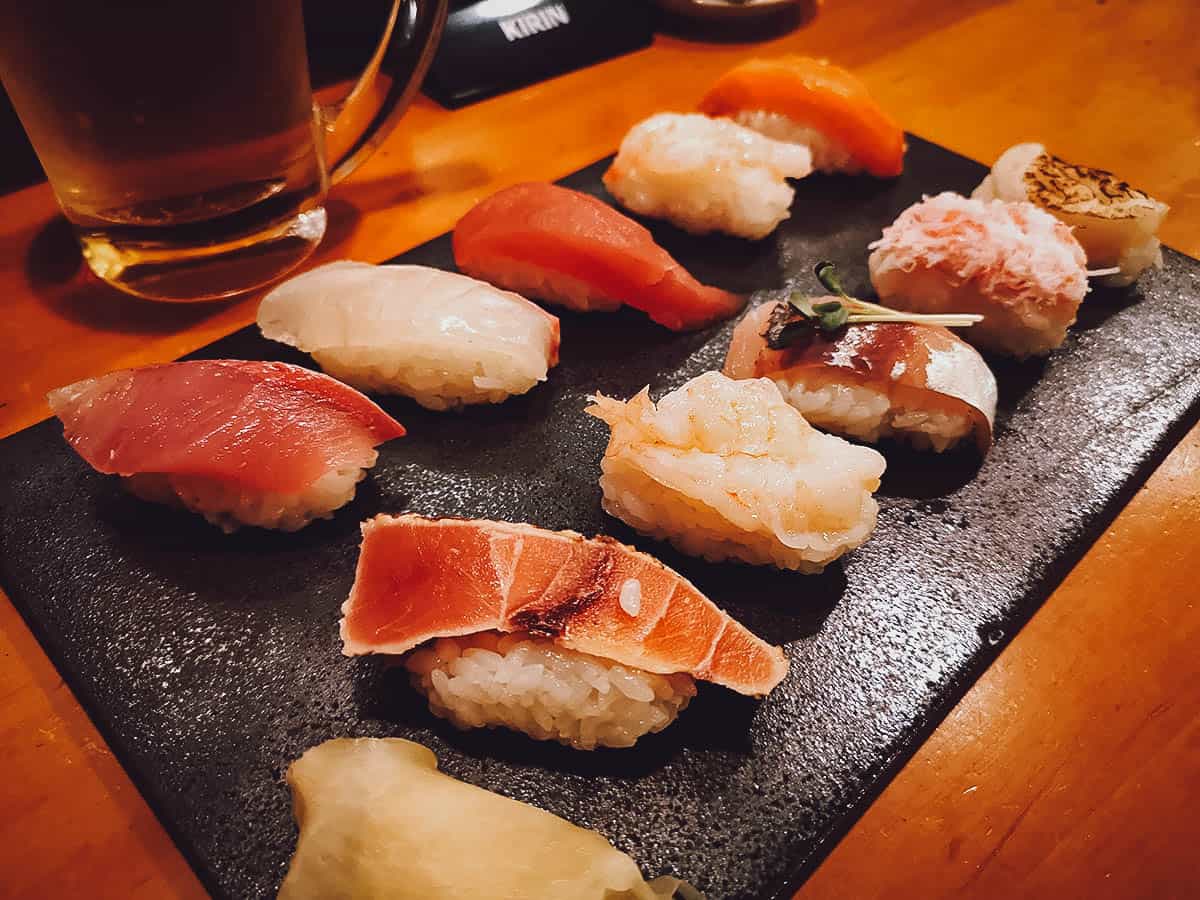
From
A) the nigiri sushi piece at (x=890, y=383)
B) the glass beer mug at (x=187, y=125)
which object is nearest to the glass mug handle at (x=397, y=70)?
the glass beer mug at (x=187, y=125)

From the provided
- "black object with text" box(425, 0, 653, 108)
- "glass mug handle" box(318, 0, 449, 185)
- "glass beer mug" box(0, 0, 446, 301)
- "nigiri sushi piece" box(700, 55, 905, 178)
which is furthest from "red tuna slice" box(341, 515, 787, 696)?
"black object with text" box(425, 0, 653, 108)

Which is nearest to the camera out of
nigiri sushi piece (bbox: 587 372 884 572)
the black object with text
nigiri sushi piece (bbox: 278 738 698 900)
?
nigiri sushi piece (bbox: 278 738 698 900)

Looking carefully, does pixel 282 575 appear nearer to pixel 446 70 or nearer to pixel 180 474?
pixel 180 474

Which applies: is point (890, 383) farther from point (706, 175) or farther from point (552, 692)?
point (552, 692)

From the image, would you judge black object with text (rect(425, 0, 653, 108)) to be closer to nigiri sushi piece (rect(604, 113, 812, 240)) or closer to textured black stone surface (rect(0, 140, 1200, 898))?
nigiri sushi piece (rect(604, 113, 812, 240))

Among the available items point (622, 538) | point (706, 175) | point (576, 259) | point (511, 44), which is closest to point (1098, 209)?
point (706, 175)

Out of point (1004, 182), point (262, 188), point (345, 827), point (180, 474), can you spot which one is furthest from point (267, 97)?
point (1004, 182)

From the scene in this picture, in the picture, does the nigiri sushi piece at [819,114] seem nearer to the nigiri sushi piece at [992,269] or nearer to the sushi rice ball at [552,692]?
the nigiri sushi piece at [992,269]
